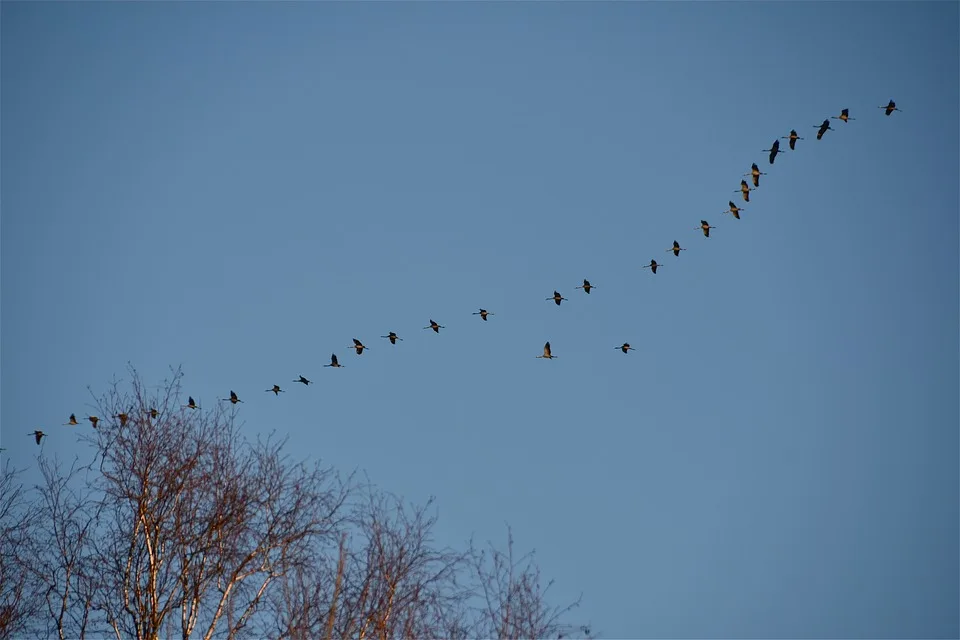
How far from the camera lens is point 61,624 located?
48.8 ft

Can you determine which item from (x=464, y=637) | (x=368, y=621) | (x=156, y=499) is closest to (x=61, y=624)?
(x=156, y=499)

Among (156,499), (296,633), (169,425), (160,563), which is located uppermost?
(169,425)

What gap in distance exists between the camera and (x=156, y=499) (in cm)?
1509

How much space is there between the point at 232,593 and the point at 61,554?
2.63 metres

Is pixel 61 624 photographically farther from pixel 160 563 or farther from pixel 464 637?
pixel 464 637

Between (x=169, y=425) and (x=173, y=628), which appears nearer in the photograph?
(x=173, y=628)

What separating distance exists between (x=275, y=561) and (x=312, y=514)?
34.5 inches

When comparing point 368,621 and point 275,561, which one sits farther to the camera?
point 275,561

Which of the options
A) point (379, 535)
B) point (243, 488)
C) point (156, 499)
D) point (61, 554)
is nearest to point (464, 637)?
point (379, 535)

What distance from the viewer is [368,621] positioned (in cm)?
1444

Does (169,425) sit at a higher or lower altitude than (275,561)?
higher

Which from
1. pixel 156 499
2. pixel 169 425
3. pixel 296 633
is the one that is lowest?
pixel 296 633

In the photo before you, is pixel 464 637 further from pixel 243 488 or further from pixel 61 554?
pixel 61 554

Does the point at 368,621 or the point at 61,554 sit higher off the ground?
the point at 61,554
